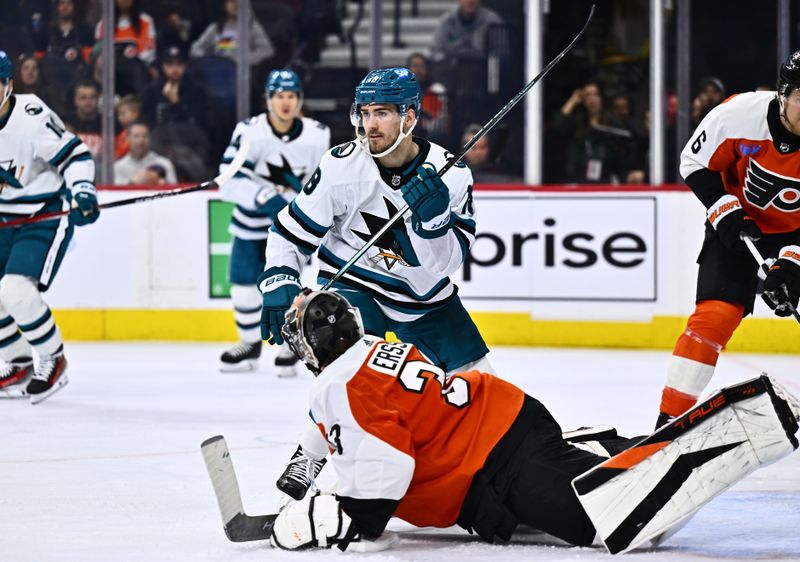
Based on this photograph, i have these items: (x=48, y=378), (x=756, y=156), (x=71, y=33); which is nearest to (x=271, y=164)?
(x=48, y=378)

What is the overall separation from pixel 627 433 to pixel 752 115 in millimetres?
1205

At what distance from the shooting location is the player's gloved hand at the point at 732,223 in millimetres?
3258

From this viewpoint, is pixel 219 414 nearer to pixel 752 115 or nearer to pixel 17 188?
pixel 17 188

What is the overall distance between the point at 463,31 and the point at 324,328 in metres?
4.67

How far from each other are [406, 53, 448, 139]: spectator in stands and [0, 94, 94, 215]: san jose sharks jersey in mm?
2429

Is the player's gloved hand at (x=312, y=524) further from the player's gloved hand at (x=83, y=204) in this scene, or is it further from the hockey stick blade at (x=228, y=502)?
the player's gloved hand at (x=83, y=204)

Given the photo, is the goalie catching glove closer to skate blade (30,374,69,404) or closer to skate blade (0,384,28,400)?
skate blade (30,374,69,404)

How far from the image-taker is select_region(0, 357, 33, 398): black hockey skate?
17.0 feet

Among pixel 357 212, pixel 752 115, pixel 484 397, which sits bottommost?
pixel 484 397

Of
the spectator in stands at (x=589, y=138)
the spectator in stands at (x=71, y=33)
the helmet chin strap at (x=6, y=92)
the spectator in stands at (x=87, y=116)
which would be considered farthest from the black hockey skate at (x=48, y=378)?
the spectator in stands at (x=589, y=138)

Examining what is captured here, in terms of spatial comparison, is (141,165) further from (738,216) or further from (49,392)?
(738,216)

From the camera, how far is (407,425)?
255 cm

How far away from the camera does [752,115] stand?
3.34 m

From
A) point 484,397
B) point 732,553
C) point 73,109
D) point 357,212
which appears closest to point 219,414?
point 357,212
